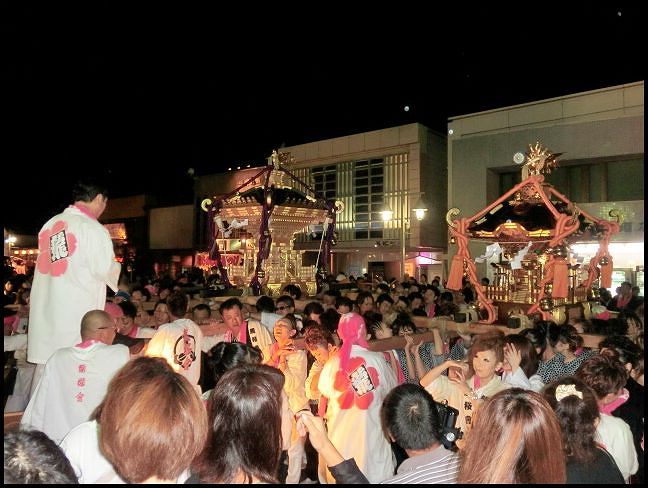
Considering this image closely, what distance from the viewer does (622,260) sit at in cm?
1689

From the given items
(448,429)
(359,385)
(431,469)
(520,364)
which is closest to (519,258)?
(520,364)

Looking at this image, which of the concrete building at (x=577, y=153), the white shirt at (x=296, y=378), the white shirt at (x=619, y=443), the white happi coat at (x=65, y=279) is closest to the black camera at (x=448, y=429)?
the white shirt at (x=619, y=443)

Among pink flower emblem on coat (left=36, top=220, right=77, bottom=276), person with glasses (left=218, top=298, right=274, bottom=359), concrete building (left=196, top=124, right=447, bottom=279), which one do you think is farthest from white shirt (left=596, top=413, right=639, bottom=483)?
concrete building (left=196, top=124, right=447, bottom=279)

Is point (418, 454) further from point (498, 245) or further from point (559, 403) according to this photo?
point (498, 245)

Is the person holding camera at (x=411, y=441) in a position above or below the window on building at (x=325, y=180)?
below

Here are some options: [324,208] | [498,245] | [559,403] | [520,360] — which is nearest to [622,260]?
[498,245]

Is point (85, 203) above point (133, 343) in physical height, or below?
above

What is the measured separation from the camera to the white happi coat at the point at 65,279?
3.32 metres

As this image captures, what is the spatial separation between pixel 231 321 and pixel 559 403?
3435 mm

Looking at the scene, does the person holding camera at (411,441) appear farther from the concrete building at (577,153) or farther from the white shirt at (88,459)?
the concrete building at (577,153)

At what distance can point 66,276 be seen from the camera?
3.34m

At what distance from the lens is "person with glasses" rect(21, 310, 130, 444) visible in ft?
9.43

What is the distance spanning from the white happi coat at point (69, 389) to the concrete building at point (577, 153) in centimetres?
1600

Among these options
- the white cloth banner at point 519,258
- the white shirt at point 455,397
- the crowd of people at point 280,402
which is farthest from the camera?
the white cloth banner at point 519,258
